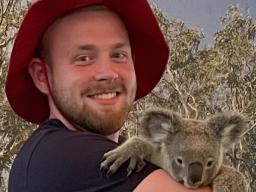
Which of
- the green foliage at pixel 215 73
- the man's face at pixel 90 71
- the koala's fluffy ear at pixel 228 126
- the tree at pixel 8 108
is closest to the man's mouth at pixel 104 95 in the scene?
the man's face at pixel 90 71

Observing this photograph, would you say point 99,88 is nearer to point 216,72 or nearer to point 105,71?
point 105,71

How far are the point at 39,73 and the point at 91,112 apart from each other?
320 mm

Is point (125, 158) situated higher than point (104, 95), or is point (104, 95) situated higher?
point (104, 95)

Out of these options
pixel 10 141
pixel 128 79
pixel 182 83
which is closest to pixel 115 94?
pixel 128 79

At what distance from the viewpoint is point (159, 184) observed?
191 centimetres

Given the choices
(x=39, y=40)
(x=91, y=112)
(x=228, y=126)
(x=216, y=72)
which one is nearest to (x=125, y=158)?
(x=91, y=112)

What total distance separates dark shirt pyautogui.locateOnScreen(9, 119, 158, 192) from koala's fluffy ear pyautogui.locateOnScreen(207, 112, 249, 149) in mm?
393

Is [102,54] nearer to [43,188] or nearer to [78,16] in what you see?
[78,16]

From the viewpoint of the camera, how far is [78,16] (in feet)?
7.29

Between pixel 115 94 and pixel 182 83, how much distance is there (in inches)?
652

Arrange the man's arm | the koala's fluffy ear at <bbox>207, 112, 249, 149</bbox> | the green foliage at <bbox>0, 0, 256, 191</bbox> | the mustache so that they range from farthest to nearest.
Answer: the green foliage at <bbox>0, 0, 256, 191</bbox> < the koala's fluffy ear at <bbox>207, 112, 249, 149</bbox> < the mustache < the man's arm

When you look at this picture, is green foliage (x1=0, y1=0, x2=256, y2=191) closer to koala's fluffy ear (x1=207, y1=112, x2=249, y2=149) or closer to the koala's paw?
koala's fluffy ear (x1=207, y1=112, x2=249, y2=149)

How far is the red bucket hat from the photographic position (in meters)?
2.22

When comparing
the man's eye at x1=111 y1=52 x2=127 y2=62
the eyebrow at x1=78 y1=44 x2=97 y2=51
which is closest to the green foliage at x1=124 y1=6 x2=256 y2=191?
the man's eye at x1=111 y1=52 x2=127 y2=62
